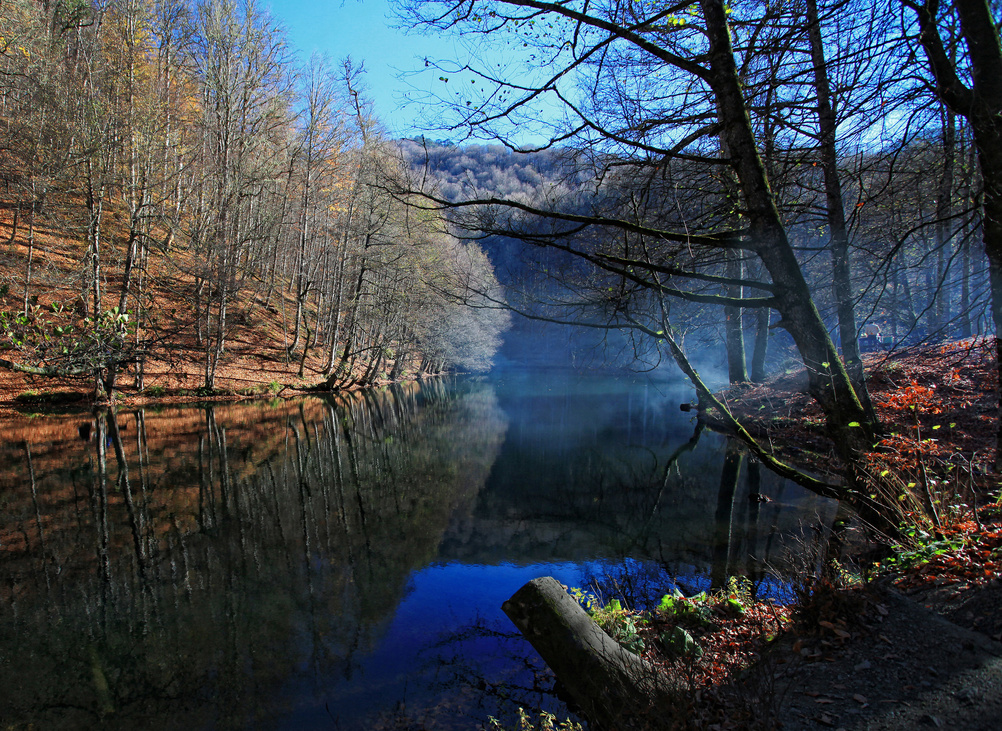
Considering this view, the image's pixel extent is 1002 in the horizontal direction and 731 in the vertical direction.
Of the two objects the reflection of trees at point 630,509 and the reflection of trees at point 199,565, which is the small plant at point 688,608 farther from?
the reflection of trees at point 199,565

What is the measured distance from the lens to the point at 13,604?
5066 mm

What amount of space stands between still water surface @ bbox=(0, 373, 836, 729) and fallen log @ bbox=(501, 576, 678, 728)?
21.4 inches

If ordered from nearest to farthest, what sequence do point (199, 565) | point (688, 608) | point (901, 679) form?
point (901, 679) < point (688, 608) < point (199, 565)

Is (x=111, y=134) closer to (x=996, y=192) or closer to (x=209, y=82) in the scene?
(x=209, y=82)

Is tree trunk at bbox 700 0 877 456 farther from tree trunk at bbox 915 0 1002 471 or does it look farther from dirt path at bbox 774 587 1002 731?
dirt path at bbox 774 587 1002 731

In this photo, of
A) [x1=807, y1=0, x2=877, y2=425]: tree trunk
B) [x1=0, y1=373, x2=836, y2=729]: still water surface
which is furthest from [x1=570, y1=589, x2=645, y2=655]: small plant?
[x1=807, y1=0, x2=877, y2=425]: tree trunk

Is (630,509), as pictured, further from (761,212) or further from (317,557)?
(761,212)

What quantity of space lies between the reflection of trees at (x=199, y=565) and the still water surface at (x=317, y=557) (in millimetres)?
26

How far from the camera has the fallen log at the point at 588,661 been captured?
2992 mm

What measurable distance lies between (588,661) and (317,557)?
4095mm

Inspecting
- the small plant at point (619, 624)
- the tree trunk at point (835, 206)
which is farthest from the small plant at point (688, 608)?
the tree trunk at point (835, 206)

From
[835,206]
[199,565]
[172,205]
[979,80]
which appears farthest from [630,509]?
[172,205]

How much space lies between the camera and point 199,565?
6.07 meters

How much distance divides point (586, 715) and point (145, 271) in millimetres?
22112
